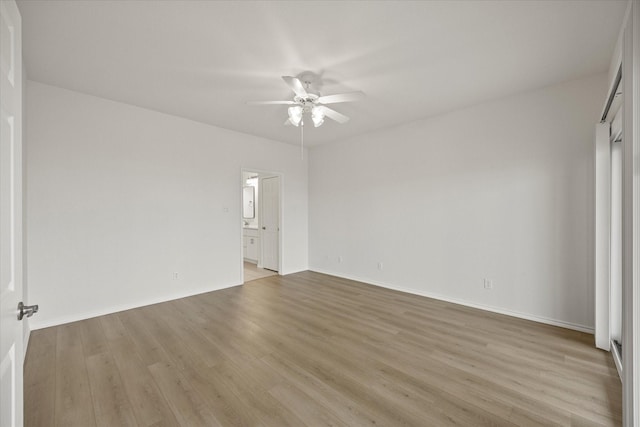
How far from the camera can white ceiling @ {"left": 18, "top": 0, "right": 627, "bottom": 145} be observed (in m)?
1.97

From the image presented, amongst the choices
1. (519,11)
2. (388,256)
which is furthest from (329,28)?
(388,256)

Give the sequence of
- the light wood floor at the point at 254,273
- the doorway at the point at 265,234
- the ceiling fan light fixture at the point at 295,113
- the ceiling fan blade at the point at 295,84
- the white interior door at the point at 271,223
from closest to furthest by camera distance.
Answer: the ceiling fan blade at the point at 295,84, the ceiling fan light fixture at the point at 295,113, the light wood floor at the point at 254,273, the doorway at the point at 265,234, the white interior door at the point at 271,223

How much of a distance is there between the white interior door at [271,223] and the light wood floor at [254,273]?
145 millimetres

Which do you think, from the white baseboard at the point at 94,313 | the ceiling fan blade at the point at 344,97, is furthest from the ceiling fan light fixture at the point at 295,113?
the white baseboard at the point at 94,313

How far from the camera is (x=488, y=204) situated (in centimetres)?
358

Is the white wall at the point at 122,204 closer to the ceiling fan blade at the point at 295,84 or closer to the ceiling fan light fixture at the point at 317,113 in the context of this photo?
the ceiling fan light fixture at the point at 317,113

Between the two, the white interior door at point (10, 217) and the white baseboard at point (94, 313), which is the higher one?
the white interior door at point (10, 217)

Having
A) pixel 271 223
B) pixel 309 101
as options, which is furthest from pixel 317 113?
pixel 271 223

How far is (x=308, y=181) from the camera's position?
20.1 feet

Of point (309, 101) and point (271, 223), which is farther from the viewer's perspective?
point (271, 223)

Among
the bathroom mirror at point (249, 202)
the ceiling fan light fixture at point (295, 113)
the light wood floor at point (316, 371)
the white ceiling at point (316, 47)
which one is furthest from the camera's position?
the bathroom mirror at point (249, 202)

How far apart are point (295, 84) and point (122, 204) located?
2852mm

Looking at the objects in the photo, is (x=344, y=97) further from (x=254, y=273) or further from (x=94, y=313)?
(x=254, y=273)

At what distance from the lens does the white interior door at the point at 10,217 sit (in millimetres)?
900
